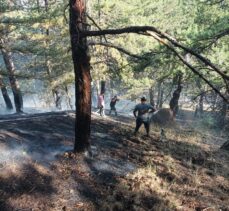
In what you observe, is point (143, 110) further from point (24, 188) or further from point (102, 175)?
point (24, 188)

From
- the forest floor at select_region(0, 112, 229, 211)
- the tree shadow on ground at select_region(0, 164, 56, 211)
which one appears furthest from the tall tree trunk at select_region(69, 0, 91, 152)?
the tree shadow on ground at select_region(0, 164, 56, 211)

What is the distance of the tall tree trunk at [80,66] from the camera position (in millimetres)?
9258

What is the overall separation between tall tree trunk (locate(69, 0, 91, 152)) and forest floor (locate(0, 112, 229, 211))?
3.40 ft

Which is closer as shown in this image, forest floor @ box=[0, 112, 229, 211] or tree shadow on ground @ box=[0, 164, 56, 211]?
tree shadow on ground @ box=[0, 164, 56, 211]

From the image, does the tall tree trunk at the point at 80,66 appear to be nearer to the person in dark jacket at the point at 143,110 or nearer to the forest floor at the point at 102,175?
the forest floor at the point at 102,175

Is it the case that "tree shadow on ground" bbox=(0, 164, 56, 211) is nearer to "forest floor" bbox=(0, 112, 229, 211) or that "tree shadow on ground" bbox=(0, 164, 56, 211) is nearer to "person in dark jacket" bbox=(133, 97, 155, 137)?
"forest floor" bbox=(0, 112, 229, 211)

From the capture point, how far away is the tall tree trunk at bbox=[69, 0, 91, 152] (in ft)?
30.4

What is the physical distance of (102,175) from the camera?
32.0 ft

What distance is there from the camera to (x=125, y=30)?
27.6ft

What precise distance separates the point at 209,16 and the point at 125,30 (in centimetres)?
1311

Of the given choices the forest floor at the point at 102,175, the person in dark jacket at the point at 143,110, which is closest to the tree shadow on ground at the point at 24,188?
the forest floor at the point at 102,175

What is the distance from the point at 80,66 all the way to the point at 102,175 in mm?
3165

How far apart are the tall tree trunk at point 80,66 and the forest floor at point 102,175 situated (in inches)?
40.7

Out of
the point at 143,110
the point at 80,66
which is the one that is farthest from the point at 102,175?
the point at 143,110
